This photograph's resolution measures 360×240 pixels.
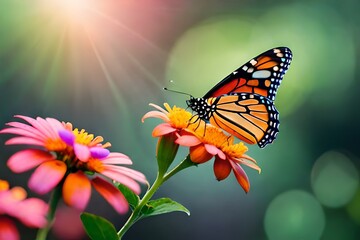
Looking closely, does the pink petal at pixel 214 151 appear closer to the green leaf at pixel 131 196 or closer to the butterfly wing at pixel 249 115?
the green leaf at pixel 131 196

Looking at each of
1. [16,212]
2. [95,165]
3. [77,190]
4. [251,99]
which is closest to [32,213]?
[16,212]

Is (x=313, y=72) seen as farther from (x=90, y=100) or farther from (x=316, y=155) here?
(x=90, y=100)

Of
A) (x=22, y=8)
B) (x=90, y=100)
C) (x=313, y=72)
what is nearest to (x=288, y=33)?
(x=313, y=72)

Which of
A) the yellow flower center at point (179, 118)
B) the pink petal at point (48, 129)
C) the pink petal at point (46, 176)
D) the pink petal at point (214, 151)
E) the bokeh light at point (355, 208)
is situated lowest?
the bokeh light at point (355, 208)

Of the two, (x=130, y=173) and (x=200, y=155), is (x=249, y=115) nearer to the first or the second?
(x=200, y=155)

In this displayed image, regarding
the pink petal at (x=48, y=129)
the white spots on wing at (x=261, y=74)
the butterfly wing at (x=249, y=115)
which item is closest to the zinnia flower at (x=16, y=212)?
the pink petal at (x=48, y=129)

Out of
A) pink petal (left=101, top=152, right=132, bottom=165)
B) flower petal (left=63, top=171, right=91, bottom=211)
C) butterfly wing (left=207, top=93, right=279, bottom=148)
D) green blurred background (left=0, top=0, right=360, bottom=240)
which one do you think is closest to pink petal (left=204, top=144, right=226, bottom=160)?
pink petal (left=101, top=152, right=132, bottom=165)

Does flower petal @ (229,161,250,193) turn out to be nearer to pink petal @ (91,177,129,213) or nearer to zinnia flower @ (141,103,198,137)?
zinnia flower @ (141,103,198,137)
